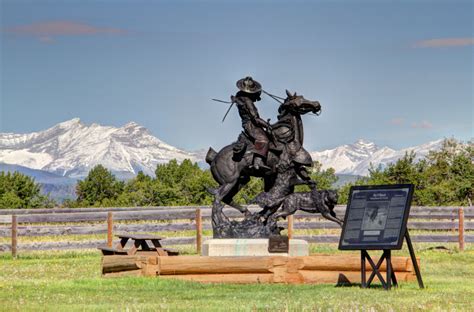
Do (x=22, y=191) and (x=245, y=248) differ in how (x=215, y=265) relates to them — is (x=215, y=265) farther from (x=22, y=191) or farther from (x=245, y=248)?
(x=22, y=191)

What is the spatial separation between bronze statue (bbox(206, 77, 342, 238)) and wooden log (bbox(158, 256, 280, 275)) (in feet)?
6.71

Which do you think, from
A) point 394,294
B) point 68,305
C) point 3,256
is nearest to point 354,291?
point 394,294

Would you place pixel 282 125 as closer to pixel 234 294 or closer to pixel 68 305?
pixel 234 294

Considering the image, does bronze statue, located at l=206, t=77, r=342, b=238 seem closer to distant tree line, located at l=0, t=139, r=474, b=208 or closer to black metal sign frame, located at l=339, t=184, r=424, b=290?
black metal sign frame, located at l=339, t=184, r=424, b=290

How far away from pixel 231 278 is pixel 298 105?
4626 millimetres

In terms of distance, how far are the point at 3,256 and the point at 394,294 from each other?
1612 centimetres

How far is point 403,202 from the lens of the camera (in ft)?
68.4

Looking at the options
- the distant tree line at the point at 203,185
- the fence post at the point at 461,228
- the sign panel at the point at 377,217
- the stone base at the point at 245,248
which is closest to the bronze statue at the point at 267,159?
the stone base at the point at 245,248

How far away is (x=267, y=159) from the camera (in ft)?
84.4

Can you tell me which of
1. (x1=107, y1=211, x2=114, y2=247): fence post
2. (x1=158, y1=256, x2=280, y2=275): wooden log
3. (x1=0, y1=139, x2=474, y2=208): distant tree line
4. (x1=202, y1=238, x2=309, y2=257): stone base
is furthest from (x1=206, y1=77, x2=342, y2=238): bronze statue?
(x1=0, y1=139, x2=474, y2=208): distant tree line

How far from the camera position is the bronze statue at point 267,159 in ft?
83.5

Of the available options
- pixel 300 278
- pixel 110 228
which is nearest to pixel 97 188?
pixel 110 228

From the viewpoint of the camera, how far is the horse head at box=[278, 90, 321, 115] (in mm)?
25672

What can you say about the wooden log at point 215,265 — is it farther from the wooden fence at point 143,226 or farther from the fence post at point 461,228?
the fence post at point 461,228
